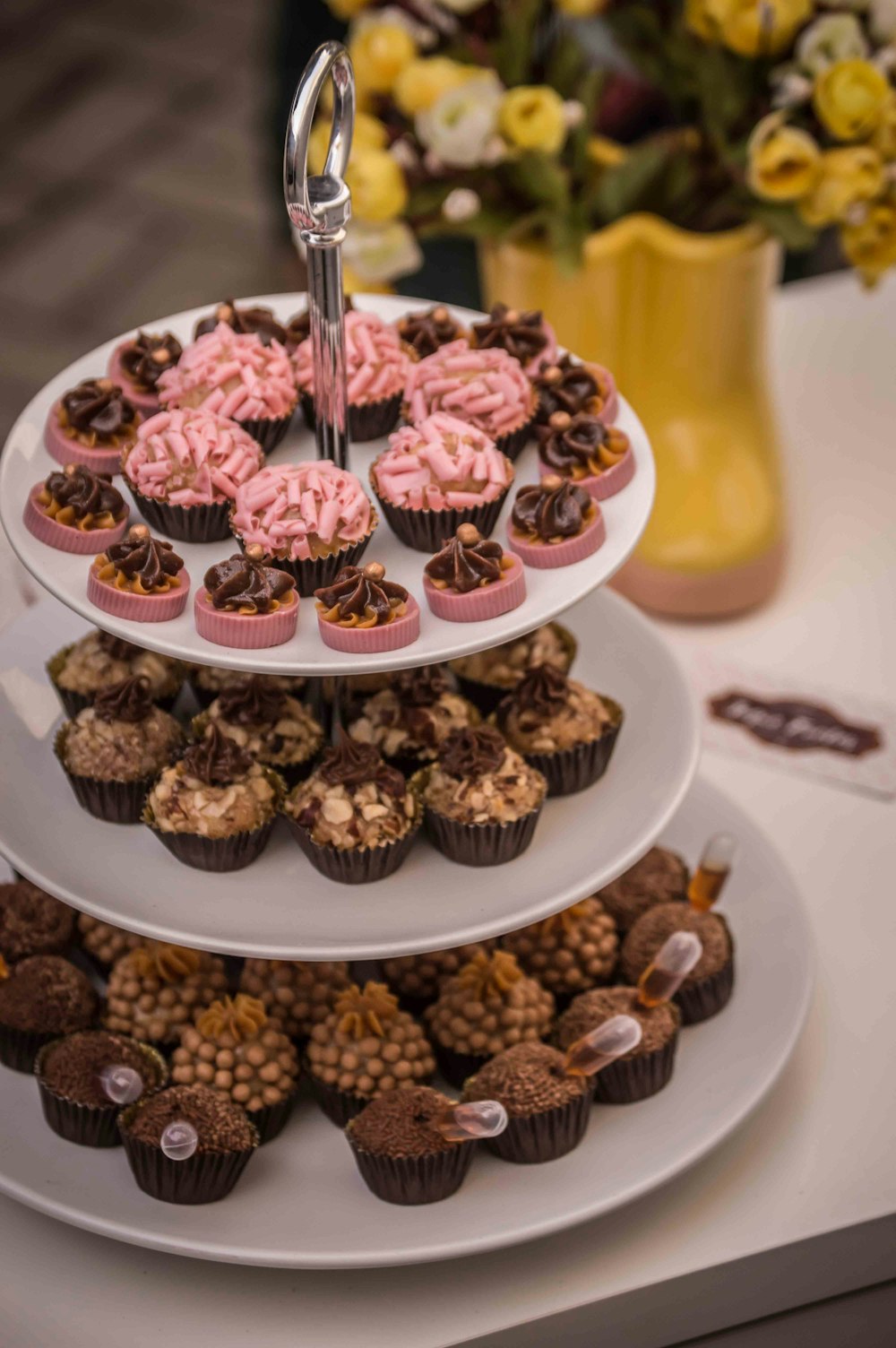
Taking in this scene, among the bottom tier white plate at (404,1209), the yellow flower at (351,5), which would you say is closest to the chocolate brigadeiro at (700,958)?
the bottom tier white plate at (404,1209)

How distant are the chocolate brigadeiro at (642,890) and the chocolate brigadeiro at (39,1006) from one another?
603mm

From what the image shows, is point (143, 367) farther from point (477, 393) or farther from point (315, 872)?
point (315, 872)

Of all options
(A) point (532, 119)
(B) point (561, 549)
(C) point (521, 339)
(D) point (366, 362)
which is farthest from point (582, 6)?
(B) point (561, 549)

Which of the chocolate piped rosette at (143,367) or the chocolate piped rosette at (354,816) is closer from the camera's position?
the chocolate piped rosette at (354,816)

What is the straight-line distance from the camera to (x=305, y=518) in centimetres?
142

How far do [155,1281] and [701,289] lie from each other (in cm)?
149

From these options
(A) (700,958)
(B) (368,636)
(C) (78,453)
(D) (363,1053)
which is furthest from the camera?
(A) (700,958)

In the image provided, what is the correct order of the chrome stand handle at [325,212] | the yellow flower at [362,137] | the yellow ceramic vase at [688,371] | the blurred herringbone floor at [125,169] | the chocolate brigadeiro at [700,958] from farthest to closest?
the blurred herringbone floor at [125,169], the yellow ceramic vase at [688,371], the yellow flower at [362,137], the chocolate brigadeiro at [700,958], the chrome stand handle at [325,212]

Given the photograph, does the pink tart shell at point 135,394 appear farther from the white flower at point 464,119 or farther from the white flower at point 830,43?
the white flower at point 830,43

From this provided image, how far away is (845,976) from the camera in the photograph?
6.38ft

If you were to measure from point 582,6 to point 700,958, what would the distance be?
122cm

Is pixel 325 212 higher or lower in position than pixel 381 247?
higher

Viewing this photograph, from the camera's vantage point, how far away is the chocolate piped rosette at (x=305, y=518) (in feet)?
4.67

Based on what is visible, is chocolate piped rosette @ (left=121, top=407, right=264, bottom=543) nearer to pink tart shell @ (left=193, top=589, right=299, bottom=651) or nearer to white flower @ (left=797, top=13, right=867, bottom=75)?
pink tart shell @ (left=193, top=589, right=299, bottom=651)
